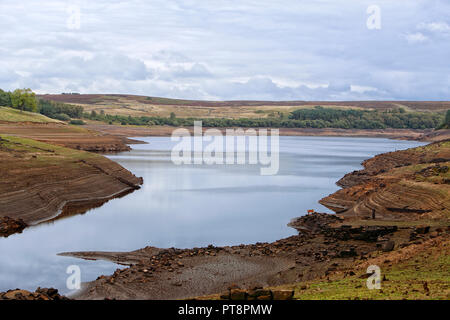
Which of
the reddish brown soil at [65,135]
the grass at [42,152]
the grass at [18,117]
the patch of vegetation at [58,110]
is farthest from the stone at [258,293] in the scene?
the patch of vegetation at [58,110]

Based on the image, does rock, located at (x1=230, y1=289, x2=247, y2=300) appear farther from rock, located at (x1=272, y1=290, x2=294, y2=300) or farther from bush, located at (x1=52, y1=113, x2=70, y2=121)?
bush, located at (x1=52, y1=113, x2=70, y2=121)

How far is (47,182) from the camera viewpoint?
125 ft

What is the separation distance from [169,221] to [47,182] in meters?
10.4

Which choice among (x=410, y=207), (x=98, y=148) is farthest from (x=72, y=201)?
(x=98, y=148)

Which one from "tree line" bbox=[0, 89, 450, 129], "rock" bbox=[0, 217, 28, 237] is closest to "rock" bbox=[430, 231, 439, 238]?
"rock" bbox=[0, 217, 28, 237]

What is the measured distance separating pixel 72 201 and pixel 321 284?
2583 cm

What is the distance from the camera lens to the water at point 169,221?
22656 millimetres

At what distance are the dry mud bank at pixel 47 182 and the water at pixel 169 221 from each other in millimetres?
1574

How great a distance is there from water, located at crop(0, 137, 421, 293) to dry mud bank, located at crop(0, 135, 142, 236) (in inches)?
62.0

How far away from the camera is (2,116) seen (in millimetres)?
89562

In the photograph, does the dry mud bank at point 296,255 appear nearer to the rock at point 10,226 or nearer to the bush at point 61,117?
the rock at point 10,226

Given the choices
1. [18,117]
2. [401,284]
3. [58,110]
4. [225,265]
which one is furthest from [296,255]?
[58,110]
